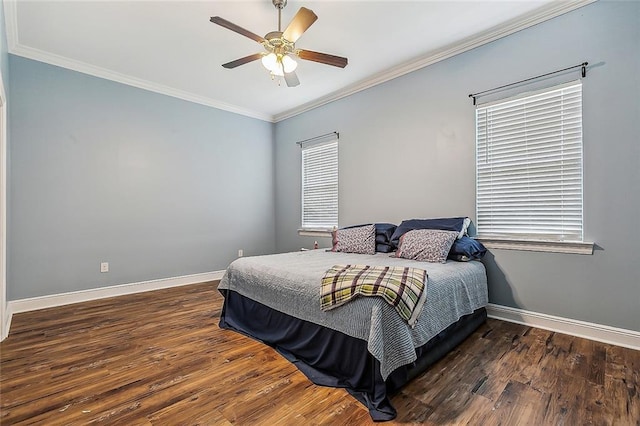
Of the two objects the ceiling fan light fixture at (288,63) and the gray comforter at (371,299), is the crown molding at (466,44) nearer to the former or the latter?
the ceiling fan light fixture at (288,63)

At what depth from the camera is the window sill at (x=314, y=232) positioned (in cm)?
484

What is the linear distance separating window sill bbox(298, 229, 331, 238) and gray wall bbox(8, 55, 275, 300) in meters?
0.90

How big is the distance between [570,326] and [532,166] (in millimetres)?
1453

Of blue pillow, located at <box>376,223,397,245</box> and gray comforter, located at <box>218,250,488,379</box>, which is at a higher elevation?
blue pillow, located at <box>376,223,397,245</box>

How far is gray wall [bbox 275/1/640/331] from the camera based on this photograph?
2.42m

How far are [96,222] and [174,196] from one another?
1.01 meters

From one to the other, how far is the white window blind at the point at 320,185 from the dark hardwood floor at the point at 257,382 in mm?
2535

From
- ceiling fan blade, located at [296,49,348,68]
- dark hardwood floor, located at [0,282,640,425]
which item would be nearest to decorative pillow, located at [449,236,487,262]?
dark hardwood floor, located at [0,282,640,425]

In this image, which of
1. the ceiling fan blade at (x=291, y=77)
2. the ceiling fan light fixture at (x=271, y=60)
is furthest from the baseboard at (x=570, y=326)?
the ceiling fan light fixture at (x=271, y=60)

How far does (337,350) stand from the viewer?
1.98 m

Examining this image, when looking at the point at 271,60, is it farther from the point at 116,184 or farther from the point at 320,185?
the point at 116,184

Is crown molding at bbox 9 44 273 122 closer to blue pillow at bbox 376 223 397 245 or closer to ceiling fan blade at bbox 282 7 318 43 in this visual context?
ceiling fan blade at bbox 282 7 318 43

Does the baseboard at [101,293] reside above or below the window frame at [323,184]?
below

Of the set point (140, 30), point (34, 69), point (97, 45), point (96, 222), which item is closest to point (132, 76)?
point (97, 45)
